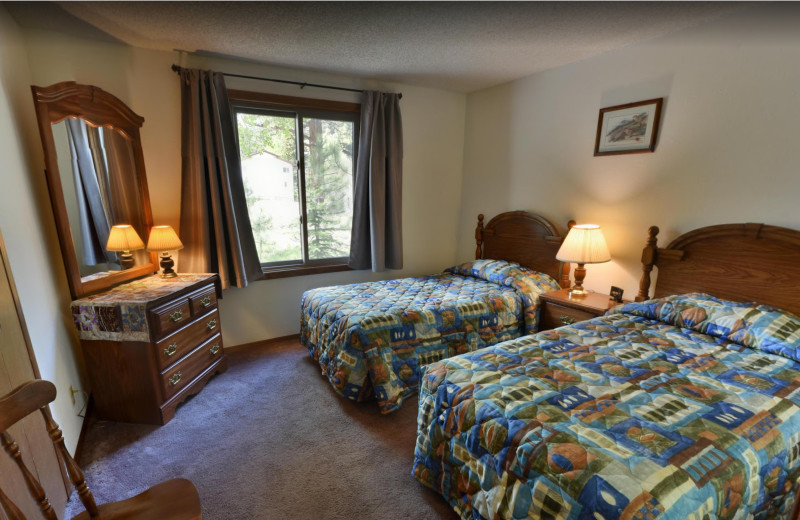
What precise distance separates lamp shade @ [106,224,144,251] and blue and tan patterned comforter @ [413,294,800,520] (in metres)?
2.28

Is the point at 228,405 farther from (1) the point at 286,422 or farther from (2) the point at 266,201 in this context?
(2) the point at 266,201

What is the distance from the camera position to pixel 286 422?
2172mm

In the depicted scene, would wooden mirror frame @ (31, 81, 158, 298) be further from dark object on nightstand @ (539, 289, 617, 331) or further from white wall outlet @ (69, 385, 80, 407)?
dark object on nightstand @ (539, 289, 617, 331)

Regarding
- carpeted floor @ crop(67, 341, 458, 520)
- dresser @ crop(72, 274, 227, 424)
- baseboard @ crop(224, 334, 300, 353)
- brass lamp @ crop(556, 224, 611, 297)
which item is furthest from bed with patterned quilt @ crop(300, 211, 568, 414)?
dresser @ crop(72, 274, 227, 424)

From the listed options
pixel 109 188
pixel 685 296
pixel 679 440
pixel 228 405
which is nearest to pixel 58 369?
pixel 228 405

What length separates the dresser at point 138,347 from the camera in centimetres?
199

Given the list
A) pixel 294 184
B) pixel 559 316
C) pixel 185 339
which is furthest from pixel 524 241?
pixel 185 339

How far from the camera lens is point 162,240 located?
245 cm

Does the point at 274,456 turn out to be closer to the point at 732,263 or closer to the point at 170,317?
the point at 170,317

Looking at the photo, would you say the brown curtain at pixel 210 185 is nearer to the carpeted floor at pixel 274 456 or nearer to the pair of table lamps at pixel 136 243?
the pair of table lamps at pixel 136 243

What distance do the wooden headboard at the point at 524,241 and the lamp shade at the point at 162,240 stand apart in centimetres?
279

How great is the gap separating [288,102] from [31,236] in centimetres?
201

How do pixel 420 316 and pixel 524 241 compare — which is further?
pixel 524 241

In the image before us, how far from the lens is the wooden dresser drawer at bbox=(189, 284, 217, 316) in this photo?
7.85ft
